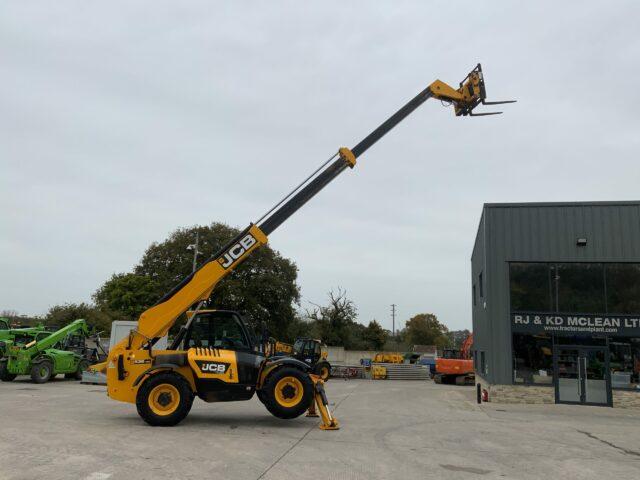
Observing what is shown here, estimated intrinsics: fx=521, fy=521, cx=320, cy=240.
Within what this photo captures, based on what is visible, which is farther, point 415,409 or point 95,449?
point 415,409

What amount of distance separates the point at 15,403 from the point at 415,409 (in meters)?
11.1

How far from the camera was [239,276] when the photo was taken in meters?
45.7

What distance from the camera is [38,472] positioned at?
6.50m

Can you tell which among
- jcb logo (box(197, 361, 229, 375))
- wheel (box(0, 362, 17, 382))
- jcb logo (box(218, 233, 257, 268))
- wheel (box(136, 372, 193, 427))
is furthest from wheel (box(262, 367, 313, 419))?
wheel (box(0, 362, 17, 382))

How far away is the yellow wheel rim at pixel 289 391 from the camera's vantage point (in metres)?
10.9

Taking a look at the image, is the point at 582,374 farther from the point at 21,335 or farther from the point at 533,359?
the point at 21,335

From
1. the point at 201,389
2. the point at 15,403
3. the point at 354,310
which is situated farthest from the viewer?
the point at 354,310

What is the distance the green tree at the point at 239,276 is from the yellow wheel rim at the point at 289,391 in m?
33.7

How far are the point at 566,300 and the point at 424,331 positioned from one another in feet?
247

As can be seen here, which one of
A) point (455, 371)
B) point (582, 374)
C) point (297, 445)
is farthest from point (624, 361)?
point (297, 445)

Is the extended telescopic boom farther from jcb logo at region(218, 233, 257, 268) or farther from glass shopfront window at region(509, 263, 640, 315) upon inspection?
glass shopfront window at region(509, 263, 640, 315)

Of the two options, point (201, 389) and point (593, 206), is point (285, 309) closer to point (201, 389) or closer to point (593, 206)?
point (593, 206)

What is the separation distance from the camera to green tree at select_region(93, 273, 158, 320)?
4707cm

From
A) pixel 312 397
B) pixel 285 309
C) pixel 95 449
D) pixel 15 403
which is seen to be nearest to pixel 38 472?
pixel 95 449
